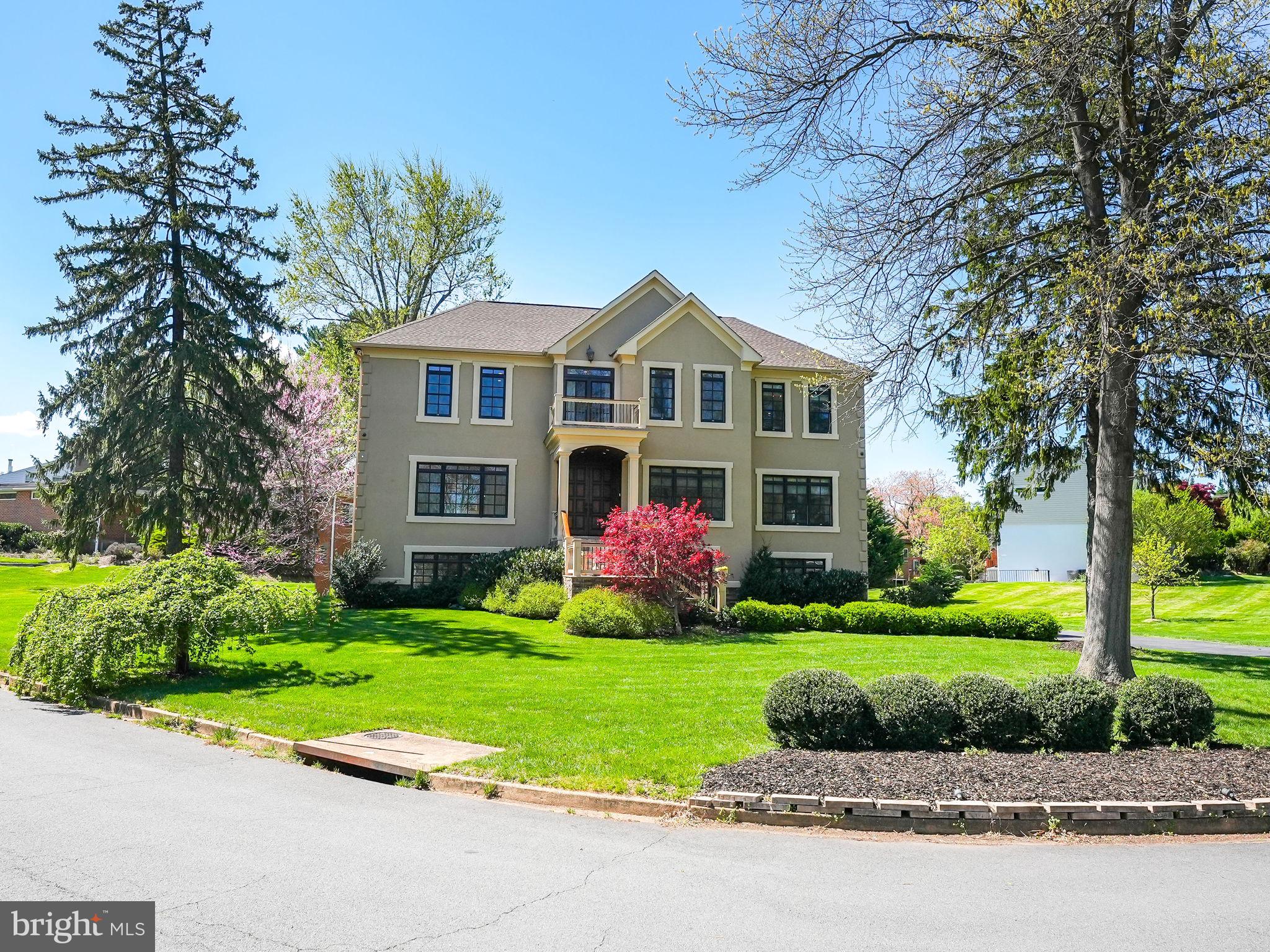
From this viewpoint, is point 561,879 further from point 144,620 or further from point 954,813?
point 144,620

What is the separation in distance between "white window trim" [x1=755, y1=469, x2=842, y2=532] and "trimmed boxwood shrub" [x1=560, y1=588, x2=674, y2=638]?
26.8 feet

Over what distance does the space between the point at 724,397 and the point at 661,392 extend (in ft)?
6.78

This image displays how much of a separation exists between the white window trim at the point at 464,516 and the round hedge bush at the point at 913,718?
19.1m

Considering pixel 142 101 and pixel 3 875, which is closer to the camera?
pixel 3 875

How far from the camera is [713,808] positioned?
712cm

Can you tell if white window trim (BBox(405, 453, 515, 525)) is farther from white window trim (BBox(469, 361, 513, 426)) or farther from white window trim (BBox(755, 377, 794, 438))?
white window trim (BBox(755, 377, 794, 438))

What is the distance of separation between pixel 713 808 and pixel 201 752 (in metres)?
6.00

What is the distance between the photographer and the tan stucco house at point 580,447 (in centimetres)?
2634

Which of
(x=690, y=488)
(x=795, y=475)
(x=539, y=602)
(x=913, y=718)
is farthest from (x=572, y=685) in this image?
(x=795, y=475)

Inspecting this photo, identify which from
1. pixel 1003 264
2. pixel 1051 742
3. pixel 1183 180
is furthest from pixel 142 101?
pixel 1051 742

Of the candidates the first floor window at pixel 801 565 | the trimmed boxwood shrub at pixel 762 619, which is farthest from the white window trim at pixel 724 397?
the trimmed boxwood shrub at pixel 762 619

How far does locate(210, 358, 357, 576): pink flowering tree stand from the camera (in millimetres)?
30922

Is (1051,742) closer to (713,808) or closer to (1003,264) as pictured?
(713,808)

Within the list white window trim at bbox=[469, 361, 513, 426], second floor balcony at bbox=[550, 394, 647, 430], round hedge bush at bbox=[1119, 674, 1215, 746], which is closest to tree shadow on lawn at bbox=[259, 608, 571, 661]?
second floor balcony at bbox=[550, 394, 647, 430]
